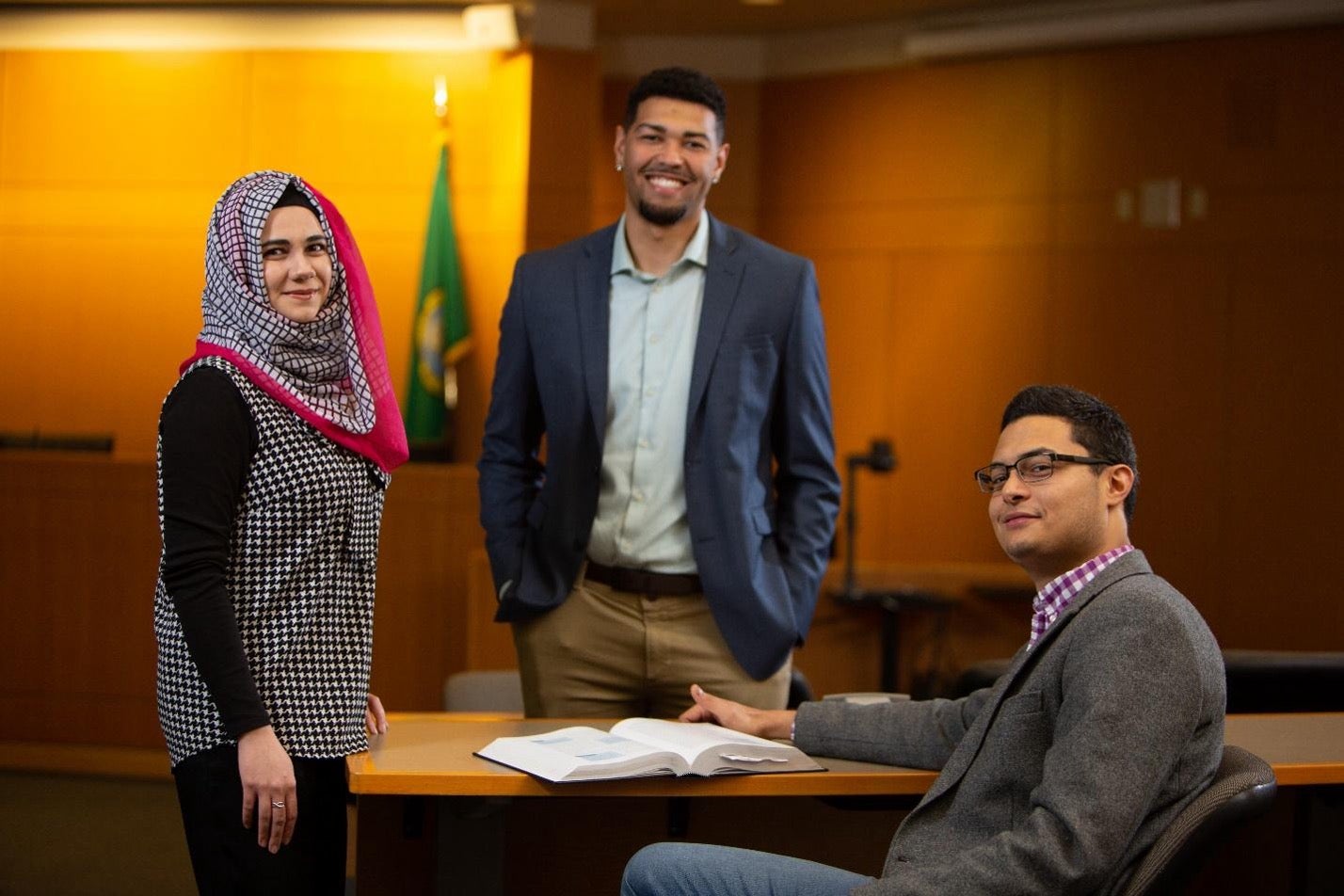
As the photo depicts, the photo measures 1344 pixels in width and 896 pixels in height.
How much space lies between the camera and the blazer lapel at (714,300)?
8.88 feet

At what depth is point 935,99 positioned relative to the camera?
298 inches

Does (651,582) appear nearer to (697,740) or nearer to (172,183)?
(697,740)

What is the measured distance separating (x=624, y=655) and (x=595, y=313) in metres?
0.65

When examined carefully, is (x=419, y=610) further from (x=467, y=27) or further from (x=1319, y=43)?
(x=1319, y=43)

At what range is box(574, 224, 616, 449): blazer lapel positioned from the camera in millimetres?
2725

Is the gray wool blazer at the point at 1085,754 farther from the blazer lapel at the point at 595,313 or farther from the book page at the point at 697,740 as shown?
the blazer lapel at the point at 595,313

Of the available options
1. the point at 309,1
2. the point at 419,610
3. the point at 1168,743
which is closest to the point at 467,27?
the point at 309,1

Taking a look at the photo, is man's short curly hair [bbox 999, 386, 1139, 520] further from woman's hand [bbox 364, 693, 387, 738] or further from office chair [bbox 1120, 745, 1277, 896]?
woman's hand [bbox 364, 693, 387, 738]

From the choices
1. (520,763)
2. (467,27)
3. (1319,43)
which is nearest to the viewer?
(520,763)

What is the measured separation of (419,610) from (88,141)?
366cm

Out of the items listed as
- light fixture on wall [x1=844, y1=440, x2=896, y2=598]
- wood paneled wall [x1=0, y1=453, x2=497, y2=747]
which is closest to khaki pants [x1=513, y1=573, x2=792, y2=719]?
wood paneled wall [x1=0, y1=453, x2=497, y2=747]

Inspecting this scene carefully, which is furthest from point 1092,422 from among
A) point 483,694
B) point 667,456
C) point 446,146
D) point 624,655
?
point 446,146

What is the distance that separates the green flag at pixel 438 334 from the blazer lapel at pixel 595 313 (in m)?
4.27

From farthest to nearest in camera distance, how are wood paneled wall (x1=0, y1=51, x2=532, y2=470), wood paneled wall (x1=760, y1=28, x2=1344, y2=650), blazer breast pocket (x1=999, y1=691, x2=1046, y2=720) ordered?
wood paneled wall (x1=0, y1=51, x2=532, y2=470)
wood paneled wall (x1=760, y1=28, x2=1344, y2=650)
blazer breast pocket (x1=999, y1=691, x2=1046, y2=720)
